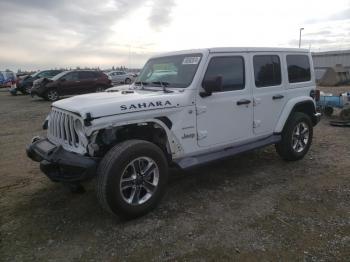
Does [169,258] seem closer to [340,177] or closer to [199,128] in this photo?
[199,128]

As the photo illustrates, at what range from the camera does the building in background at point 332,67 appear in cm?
2542

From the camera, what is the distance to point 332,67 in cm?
2656

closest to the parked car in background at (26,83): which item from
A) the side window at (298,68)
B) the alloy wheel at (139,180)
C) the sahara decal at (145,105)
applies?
the side window at (298,68)

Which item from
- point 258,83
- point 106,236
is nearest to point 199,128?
point 258,83

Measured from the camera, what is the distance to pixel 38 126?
10.8 metres

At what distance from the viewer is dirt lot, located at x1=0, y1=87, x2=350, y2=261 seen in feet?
11.6

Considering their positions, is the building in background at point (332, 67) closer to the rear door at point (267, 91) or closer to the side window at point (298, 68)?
the side window at point (298, 68)

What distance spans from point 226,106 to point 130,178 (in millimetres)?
1824

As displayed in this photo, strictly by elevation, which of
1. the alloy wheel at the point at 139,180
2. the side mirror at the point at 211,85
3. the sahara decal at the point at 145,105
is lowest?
the alloy wheel at the point at 139,180

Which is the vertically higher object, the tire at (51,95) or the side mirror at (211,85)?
the side mirror at (211,85)

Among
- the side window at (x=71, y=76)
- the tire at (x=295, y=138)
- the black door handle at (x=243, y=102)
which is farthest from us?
the side window at (x=71, y=76)

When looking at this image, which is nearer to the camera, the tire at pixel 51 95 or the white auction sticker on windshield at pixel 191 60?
the white auction sticker on windshield at pixel 191 60

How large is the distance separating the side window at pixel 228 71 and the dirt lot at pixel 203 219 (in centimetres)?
149

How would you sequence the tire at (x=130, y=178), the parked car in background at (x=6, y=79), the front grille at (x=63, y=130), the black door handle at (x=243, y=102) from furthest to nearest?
the parked car in background at (x=6, y=79)
the black door handle at (x=243, y=102)
the front grille at (x=63, y=130)
the tire at (x=130, y=178)
